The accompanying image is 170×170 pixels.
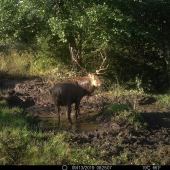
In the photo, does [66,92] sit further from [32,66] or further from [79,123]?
[32,66]

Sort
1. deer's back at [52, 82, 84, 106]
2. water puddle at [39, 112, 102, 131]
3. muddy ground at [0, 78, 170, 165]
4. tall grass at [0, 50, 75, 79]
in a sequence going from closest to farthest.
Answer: muddy ground at [0, 78, 170, 165] < deer's back at [52, 82, 84, 106] < water puddle at [39, 112, 102, 131] < tall grass at [0, 50, 75, 79]

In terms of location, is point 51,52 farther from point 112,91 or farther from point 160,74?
point 160,74

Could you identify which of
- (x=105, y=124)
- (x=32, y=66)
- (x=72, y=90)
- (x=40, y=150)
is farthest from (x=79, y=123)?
(x=32, y=66)

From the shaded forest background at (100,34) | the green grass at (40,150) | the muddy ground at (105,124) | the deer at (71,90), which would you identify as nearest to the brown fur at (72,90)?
the deer at (71,90)

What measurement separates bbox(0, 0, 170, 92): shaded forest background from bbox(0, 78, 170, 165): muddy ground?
185cm

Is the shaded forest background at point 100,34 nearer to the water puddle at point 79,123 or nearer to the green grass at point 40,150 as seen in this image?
the water puddle at point 79,123

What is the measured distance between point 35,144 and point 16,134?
0.54 meters

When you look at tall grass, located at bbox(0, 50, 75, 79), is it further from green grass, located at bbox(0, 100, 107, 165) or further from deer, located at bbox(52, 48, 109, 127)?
green grass, located at bbox(0, 100, 107, 165)

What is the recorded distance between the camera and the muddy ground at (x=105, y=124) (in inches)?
223

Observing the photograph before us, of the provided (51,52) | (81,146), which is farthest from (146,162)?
(51,52)

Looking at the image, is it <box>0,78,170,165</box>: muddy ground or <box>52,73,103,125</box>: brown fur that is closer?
<box>0,78,170,165</box>: muddy ground

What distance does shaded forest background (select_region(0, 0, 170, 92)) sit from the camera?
10.1m

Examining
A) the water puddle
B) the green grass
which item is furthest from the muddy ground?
the green grass

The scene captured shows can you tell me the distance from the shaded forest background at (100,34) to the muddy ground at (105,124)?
185cm
